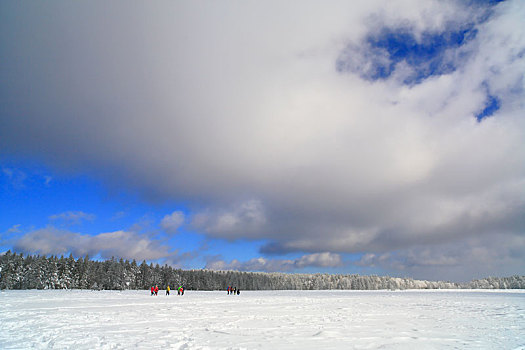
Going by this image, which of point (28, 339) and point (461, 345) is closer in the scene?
point (461, 345)

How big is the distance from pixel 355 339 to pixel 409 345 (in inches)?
83.2

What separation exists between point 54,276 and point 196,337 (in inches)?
3745

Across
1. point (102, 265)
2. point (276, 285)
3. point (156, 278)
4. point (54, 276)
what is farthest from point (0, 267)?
point (276, 285)

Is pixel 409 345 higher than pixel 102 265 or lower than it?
lower

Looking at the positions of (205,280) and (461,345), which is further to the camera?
(205,280)

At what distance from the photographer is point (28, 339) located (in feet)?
41.5

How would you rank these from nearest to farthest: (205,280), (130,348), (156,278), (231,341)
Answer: (130,348) → (231,341) → (156,278) → (205,280)

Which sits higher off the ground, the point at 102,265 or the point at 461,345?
the point at 102,265

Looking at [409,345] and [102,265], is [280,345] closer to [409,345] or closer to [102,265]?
[409,345]

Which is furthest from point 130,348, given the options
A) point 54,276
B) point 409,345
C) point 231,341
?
point 54,276

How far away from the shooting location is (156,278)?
4599 inches

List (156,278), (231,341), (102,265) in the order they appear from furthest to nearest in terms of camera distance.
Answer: (156,278) → (102,265) → (231,341)

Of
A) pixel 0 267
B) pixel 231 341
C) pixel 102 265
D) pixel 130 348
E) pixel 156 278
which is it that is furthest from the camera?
pixel 156 278

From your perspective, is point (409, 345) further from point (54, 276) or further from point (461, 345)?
point (54, 276)
